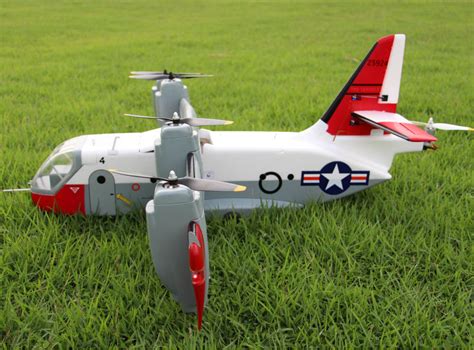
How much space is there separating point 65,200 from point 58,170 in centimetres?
40

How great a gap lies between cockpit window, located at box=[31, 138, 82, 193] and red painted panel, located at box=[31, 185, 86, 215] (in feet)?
0.26

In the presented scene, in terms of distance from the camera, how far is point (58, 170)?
220 inches

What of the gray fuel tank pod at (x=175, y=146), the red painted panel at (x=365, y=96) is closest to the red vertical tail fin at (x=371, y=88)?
the red painted panel at (x=365, y=96)

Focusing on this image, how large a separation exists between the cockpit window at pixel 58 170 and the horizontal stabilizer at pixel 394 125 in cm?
373

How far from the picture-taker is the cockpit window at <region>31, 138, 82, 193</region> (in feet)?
18.0

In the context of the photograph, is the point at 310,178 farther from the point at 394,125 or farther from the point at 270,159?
the point at 394,125

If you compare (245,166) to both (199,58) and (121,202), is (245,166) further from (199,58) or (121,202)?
(199,58)

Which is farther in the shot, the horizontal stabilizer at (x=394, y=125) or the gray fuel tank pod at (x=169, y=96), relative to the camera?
the gray fuel tank pod at (x=169, y=96)

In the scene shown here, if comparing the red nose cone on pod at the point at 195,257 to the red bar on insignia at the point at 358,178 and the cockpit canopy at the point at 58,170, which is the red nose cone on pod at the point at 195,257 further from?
the red bar on insignia at the point at 358,178

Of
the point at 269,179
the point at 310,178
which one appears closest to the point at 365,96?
the point at 310,178

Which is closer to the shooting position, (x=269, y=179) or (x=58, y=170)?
(x=58, y=170)

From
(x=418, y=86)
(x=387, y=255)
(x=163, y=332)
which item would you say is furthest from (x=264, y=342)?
(x=418, y=86)

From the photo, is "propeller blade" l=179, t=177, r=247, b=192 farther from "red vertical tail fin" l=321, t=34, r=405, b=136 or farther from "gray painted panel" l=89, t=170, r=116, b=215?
"red vertical tail fin" l=321, t=34, r=405, b=136

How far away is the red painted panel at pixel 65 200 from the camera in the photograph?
552cm
